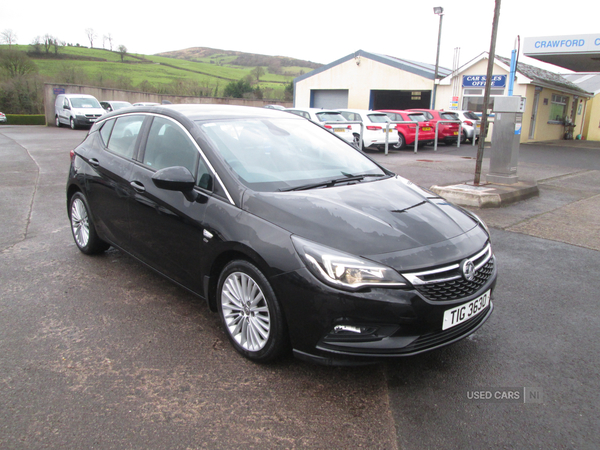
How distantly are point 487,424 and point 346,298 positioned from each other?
0.98 m

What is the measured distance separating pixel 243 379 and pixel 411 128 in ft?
55.5

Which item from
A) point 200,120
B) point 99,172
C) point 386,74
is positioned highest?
point 386,74

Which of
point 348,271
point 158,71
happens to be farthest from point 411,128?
point 158,71

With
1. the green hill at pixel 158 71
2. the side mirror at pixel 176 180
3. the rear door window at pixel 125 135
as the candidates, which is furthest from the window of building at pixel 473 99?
the green hill at pixel 158 71

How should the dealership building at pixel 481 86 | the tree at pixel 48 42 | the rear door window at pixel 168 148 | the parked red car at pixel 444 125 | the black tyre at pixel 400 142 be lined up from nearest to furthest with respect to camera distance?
the rear door window at pixel 168 148
the black tyre at pixel 400 142
the parked red car at pixel 444 125
the dealership building at pixel 481 86
the tree at pixel 48 42

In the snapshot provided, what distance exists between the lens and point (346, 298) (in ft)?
8.13

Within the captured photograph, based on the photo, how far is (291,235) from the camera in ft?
8.82

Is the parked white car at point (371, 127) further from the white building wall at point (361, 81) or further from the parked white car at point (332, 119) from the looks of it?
the white building wall at point (361, 81)

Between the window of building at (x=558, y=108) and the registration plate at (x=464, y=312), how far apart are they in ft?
88.4

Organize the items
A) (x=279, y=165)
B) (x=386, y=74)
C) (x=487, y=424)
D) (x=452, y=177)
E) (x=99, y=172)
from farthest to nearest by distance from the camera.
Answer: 1. (x=386, y=74)
2. (x=452, y=177)
3. (x=99, y=172)
4. (x=279, y=165)
5. (x=487, y=424)

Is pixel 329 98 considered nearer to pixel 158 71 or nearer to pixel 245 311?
pixel 245 311

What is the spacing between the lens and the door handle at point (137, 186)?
376cm

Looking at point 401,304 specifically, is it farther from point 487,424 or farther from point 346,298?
point 487,424

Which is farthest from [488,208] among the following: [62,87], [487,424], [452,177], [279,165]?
[62,87]
